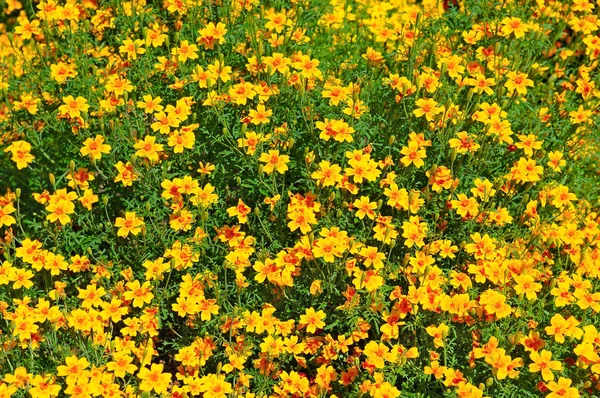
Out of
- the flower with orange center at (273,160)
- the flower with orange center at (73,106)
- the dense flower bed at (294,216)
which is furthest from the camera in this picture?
the flower with orange center at (73,106)

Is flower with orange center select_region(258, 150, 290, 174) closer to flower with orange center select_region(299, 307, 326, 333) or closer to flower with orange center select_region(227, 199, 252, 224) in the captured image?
flower with orange center select_region(227, 199, 252, 224)

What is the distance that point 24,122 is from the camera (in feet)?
13.9

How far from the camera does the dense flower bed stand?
350 centimetres

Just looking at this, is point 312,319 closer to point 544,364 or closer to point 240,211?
point 240,211

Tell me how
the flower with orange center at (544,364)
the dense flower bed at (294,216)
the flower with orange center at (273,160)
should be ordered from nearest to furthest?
the flower with orange center at (544,364), the dense flower bed at (294,216), the flower with orange center at (273,160)

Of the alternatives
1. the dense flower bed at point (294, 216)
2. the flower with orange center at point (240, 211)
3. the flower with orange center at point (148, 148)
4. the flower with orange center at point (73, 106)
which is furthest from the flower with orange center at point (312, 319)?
the flower with orange center at point (73, 106)

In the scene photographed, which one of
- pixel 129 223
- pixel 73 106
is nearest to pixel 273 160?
pixel 129 223

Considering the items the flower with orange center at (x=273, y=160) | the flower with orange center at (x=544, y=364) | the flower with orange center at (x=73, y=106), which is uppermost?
the flower with orange center at (x=73, y=106)

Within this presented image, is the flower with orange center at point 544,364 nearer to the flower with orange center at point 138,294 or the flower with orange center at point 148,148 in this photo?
the flower with orange center at point 138,294

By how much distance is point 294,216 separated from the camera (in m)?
3.64

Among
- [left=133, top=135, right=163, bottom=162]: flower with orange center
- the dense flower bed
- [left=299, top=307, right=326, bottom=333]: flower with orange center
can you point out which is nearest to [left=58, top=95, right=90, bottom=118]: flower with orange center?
the dense flower bed

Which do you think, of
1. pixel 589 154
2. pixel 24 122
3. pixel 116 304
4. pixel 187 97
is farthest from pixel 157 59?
pixel 589 154

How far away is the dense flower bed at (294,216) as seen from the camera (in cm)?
350

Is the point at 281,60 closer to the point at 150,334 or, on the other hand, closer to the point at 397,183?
the point at 397,183
